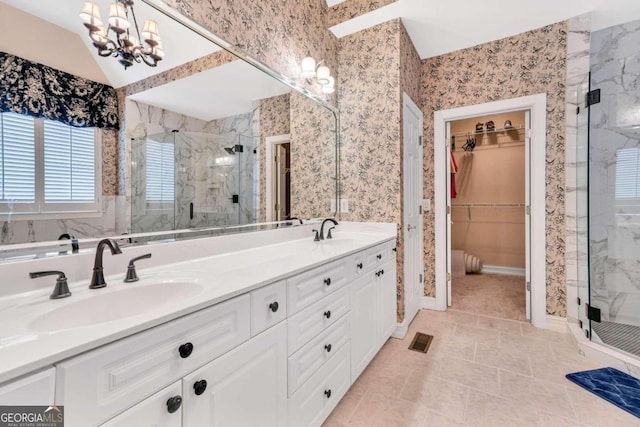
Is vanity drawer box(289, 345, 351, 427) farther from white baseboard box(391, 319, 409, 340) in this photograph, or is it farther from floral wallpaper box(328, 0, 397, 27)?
floral wallpaper box(328, 0, 397, 27)

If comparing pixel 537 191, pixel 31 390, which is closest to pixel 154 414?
pixel 31 390

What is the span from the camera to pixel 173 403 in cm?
72

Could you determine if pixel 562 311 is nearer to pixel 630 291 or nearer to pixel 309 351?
pixel 630 291

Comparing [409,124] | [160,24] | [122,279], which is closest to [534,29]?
[409,124]

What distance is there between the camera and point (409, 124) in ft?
8.68

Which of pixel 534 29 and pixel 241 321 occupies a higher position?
pixel 534 29

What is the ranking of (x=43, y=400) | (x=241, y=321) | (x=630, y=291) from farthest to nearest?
(x=630, y=291), (x=241, y=321), (x=43, y=400)

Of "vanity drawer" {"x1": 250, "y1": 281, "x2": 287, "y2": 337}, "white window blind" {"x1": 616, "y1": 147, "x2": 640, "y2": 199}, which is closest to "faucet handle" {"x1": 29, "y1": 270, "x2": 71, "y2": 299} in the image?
"vanity drawer" {"x1": 250, "y1": 281, "x2": 287, "y2": 337}

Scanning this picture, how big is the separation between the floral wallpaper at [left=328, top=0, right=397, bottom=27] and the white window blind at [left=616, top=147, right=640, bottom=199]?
239 centimetres

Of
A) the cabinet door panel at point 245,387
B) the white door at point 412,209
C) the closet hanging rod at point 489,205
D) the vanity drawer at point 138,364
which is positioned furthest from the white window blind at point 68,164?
the closet hanging rod at point 489,205

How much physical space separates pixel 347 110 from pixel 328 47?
60 centimetres

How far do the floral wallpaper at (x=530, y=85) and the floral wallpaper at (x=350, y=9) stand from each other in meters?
1.08

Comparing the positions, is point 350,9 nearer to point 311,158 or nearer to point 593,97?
point 311,158

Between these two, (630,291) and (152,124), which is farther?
(630,291)
